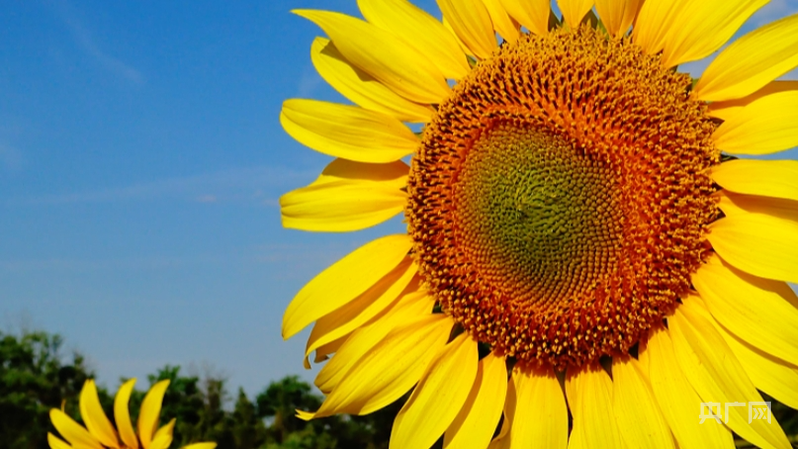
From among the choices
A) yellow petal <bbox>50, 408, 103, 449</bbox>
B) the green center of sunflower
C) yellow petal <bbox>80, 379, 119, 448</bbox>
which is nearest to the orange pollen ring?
the green center of sunflower

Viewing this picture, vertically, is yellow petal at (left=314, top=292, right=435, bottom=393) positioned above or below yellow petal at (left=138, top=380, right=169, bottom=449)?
below

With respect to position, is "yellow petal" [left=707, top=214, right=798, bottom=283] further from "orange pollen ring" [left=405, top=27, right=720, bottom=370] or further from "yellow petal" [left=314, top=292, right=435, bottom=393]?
"yellow petal" [left=314, top=292, right=435, bottom=393]

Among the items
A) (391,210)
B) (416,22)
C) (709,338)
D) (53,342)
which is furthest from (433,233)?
(53,342)

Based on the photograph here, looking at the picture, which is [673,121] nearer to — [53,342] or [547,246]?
[547,246]

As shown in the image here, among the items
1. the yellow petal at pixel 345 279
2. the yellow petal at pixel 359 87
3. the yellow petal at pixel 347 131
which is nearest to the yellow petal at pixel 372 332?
the yellow petal at pixel 345 279

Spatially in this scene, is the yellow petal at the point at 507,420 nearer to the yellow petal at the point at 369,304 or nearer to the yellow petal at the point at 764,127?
the yellow petal at the point at 369,304
